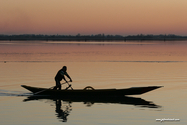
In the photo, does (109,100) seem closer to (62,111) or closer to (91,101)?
(91,101)

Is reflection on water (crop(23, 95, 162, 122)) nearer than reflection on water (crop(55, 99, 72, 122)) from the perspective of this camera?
No

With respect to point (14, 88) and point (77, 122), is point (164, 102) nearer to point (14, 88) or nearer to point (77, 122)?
point (77, 122)

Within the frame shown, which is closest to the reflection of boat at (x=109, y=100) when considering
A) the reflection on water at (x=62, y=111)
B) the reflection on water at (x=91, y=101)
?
the reflection on water at (x=91, y=101)

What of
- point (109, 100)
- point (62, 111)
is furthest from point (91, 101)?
point (62, 111)

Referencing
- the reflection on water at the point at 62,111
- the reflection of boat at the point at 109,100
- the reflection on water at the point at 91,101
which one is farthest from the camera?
the reflection of boat at the point at 109,100

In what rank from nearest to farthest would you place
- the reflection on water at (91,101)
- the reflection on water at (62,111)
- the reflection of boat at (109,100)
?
the reflection on water at (62,111) → the reflection on water at (91,101) → the reflection of boat at (109,100)

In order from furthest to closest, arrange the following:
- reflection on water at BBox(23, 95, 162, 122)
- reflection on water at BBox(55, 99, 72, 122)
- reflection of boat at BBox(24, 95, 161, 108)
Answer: reflection of boat at BBox(24, 95, 161, 108)
reflection on water at BBox(23, 95, 162, 122)
reflection on water at BBox(55, 99, 72, 122)

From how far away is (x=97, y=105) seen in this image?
22156 millimetres

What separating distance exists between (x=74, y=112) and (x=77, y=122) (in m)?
2.48

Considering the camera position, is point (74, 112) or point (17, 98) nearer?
point (74, 112)

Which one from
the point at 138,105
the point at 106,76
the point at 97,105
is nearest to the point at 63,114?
the point at 97,105

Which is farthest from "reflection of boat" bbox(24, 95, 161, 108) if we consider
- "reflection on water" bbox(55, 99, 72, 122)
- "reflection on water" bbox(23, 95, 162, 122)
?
"reflection on water" bbox(55, 99, 72, 122)

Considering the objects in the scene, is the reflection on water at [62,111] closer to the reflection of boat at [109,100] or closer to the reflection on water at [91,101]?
the reflection on water at [91,101]

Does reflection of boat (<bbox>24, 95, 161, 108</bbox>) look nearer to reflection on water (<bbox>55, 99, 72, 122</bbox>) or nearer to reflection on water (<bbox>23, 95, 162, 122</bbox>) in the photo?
reflection on water (<bbox>23, 95, 162, 122</bbox>)
